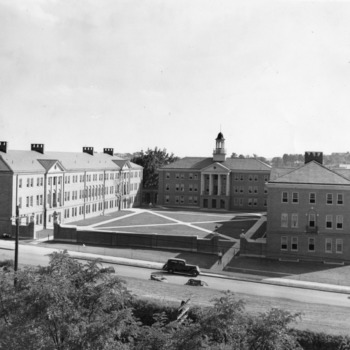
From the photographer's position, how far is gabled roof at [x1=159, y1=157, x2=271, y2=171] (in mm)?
90438

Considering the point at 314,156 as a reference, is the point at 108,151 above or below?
above

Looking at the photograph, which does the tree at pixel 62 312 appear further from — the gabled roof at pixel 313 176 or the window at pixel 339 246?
the window at pixel 339 246

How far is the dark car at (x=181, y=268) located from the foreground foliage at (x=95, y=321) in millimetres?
22403

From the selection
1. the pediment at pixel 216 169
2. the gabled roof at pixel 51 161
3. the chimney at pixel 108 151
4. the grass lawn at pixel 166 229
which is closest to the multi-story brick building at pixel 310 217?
the grass lawn at pixel 166 229

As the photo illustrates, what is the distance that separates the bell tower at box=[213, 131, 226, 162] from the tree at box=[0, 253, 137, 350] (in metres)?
78.4

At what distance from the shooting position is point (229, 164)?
92.8 metres

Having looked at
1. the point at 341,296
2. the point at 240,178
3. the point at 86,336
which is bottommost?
the point at 341,296

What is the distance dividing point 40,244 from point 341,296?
108 ft

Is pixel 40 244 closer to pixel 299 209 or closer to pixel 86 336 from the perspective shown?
pixel 299 209

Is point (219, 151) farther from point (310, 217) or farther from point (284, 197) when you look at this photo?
point (310, 217)

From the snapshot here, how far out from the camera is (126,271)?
40250 mm

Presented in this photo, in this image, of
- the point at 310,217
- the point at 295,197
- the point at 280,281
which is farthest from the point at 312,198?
the point at 280,281

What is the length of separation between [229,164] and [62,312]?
79.7 meters

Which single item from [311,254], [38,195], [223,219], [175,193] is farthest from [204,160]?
[311,254]
